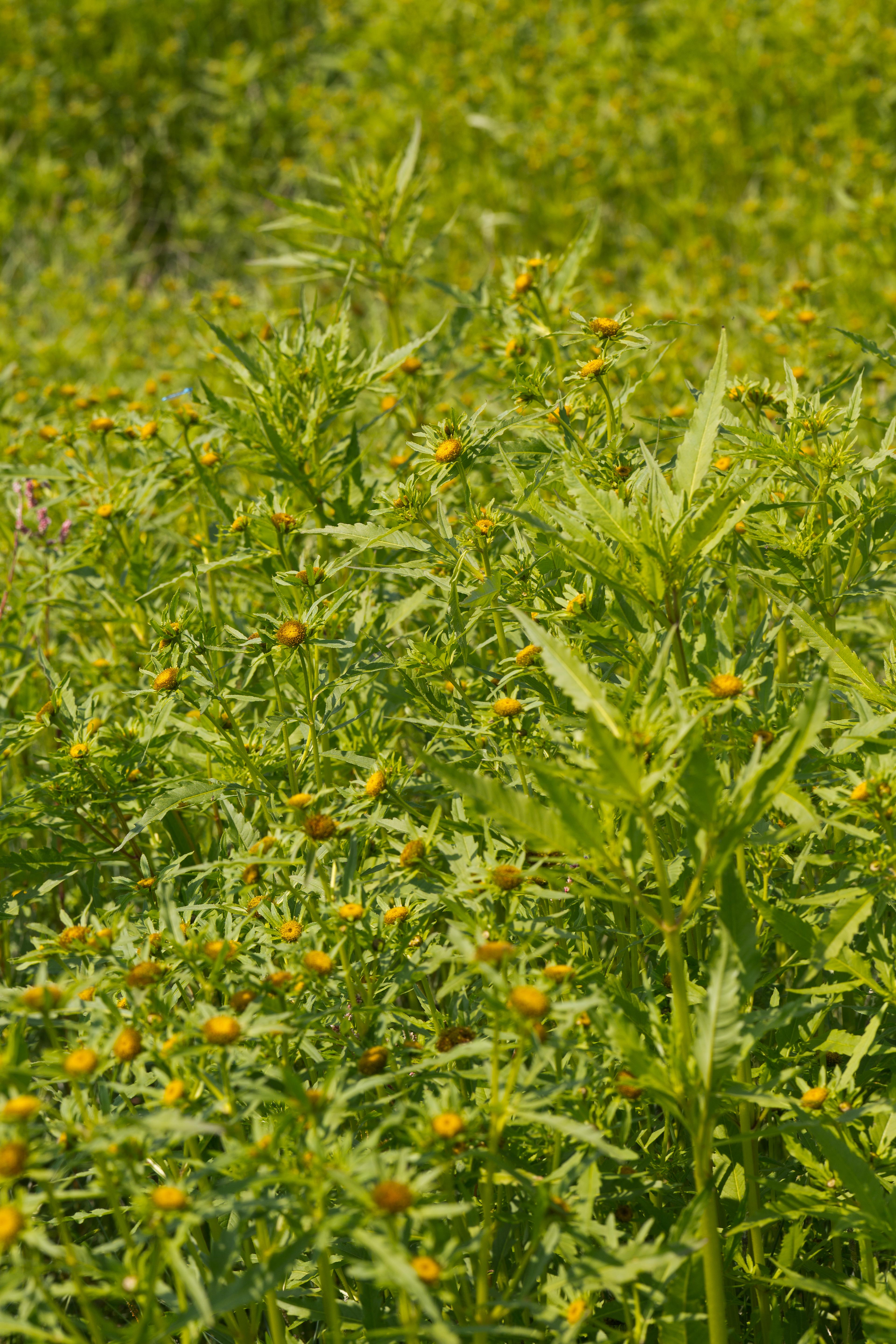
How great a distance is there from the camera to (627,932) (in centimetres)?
163

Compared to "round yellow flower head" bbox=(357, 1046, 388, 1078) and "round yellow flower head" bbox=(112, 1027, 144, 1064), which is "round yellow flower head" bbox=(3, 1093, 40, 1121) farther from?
"round yellow flower head" bbox=(357, 1046, 388, 1078)

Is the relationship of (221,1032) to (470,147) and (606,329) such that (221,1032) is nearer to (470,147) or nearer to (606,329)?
(606,329)

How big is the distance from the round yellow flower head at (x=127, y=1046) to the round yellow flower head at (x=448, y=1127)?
323 mm

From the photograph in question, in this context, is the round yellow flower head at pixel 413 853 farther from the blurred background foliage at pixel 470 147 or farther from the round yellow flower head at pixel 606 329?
the blurred background foliage at pixel 470 147

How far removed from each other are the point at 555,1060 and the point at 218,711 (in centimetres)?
80

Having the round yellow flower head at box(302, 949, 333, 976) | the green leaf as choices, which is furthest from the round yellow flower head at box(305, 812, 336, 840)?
the green leaf

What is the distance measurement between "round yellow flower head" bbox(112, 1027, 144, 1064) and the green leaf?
3.00ft

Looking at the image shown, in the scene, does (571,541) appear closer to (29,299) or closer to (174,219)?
(29,299)

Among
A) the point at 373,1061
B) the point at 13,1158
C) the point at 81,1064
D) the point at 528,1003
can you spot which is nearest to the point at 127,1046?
the point at 81,1064

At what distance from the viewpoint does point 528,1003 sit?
1.08m

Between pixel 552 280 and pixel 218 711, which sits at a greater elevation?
pixel 552 280

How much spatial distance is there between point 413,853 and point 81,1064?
48cm

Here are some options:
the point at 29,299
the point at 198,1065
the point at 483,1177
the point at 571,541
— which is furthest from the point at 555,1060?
the point at 29,299

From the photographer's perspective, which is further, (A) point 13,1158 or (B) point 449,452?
(B) point 449,452
